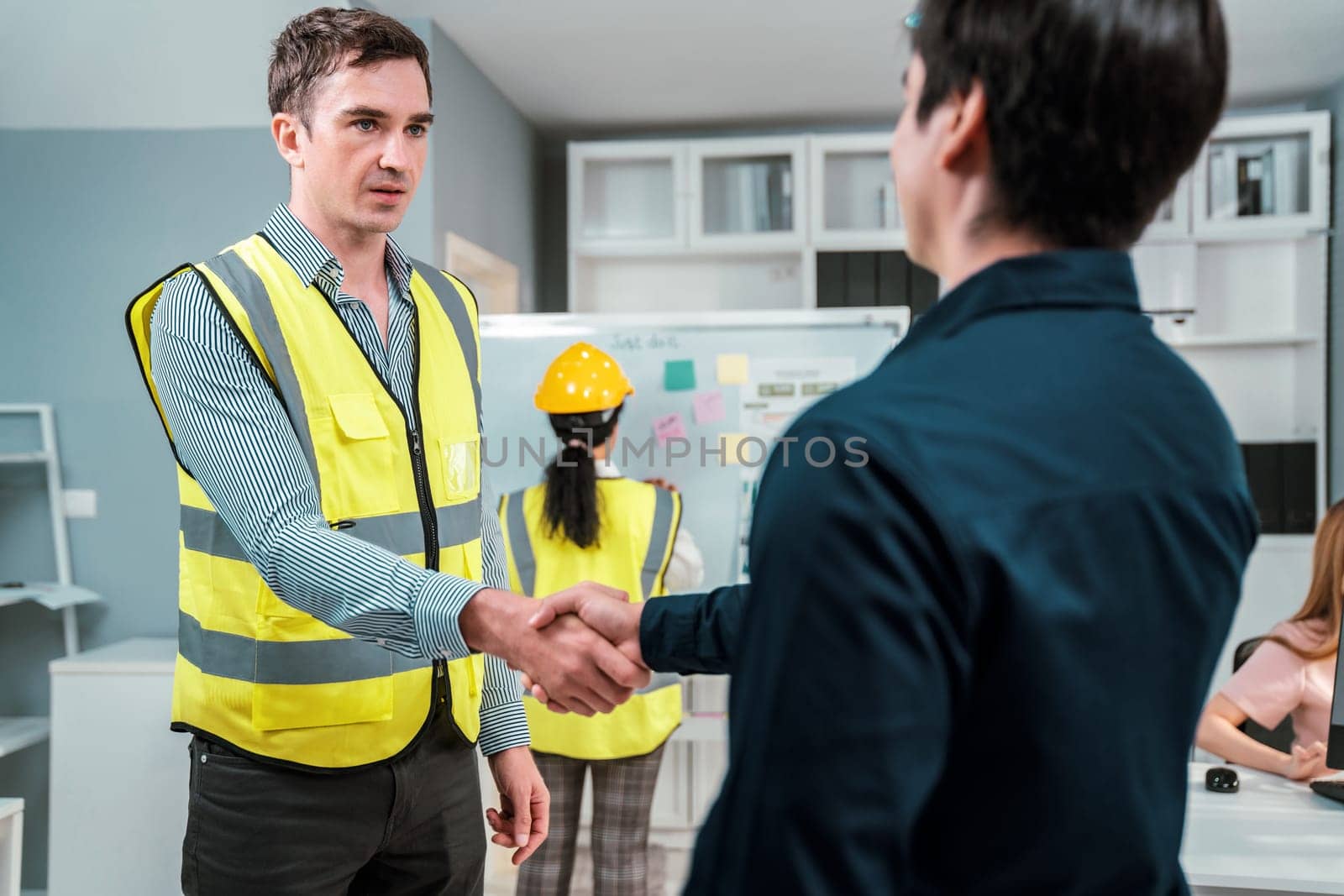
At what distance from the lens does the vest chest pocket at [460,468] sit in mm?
1273

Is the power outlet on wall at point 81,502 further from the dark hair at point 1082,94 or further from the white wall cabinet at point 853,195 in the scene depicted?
the dark hair at point 1082,94

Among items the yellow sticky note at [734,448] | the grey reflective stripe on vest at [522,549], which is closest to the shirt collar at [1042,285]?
the grey reflective stripe on vest at [522,549]

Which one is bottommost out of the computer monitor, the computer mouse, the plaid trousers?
the plaid trousers

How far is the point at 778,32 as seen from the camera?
3701mm

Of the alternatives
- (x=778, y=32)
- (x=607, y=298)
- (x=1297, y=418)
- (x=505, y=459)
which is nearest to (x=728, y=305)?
(x=607, y=298)

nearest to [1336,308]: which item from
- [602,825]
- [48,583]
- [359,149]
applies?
[602,825]

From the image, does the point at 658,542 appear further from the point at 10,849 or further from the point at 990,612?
the point at 990,612

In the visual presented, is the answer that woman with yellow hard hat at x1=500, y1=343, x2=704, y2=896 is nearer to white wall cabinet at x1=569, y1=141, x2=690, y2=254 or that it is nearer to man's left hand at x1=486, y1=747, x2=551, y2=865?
man's left hand at x1=486, y1=747, x2=551, y2=865

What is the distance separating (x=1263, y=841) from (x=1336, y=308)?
136 inches

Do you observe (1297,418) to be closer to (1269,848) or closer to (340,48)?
(1269,848)

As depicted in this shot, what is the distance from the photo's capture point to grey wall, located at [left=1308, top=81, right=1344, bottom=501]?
167 inches

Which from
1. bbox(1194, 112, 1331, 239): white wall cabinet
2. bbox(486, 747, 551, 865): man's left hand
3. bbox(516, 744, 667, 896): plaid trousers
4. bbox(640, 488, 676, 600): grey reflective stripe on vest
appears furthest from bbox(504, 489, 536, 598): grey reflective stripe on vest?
bbox(1194, 112, 1331, 239): white wall cabinet

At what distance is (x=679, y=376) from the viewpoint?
340cm

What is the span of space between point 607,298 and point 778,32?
160 cm
